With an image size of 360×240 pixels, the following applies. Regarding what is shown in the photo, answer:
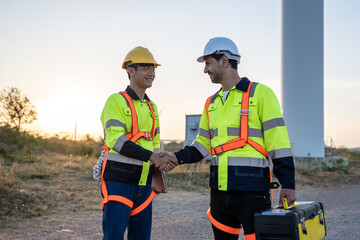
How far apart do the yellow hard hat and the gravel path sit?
3592 mm

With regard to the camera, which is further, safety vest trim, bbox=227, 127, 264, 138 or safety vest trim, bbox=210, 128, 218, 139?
safety vest trim, bbox=210, 128, 218, 139

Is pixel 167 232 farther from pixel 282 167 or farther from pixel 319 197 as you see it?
pixel 319 197

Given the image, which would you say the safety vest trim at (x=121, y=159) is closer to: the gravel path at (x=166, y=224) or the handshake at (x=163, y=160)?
the handshake at (x=163, y=160)

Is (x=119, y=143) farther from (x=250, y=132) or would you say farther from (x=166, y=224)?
(x=166, y=224)

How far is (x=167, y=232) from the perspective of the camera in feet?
22.5

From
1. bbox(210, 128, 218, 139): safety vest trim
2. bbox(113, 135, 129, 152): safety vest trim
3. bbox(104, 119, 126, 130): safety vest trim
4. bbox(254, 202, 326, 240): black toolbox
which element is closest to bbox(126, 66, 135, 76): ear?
bbox(104, 119, 126, 130): safety vest trim

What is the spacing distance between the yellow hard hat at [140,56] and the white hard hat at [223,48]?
0.56 metres

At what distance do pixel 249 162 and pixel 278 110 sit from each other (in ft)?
1.51

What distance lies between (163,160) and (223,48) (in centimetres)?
108

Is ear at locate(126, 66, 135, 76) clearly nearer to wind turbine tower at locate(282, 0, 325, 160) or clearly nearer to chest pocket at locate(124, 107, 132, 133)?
chest pocket at locate(124, 107, 132, 133)

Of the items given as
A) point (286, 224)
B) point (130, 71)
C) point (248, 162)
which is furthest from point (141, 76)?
point (286, 224)

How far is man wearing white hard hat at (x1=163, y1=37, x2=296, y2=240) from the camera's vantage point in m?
3.14

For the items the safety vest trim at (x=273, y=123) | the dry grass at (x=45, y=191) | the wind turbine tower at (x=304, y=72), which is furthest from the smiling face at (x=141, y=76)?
the wind turbine tower at (x=304, y=72)

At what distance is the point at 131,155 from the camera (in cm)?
345
